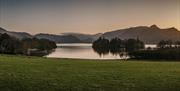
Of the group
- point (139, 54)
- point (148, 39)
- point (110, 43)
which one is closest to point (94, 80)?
point (139, 54)

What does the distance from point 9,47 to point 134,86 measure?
65071mm

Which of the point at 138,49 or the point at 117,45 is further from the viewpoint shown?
the point at 117,45

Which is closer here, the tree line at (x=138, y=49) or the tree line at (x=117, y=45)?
the tree line at (x=138, y=49)

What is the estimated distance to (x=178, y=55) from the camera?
59125 mm

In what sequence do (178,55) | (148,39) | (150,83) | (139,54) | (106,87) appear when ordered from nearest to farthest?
1. (106,87)
2. (150,83)
3. (178,55)
4. (139,54)
5. (148,39)

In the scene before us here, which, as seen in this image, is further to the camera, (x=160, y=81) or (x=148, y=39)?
(x=148, y=39)

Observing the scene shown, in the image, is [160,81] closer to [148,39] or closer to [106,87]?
[106,87]

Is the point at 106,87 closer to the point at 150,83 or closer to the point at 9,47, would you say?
the point at 150,83

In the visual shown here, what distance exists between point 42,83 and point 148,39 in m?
185

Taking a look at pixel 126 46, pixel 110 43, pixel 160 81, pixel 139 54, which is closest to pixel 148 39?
pixel 110 43

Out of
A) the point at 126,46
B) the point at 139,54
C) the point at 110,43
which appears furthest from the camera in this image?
the point at 110,43

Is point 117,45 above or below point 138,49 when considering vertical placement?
above

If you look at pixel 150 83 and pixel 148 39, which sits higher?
pixel 148 39

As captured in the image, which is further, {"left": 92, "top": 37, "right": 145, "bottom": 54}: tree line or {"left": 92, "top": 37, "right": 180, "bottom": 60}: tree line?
{"left": 92, "top": 37, "right": 145, "bottom": 54}: tree line
